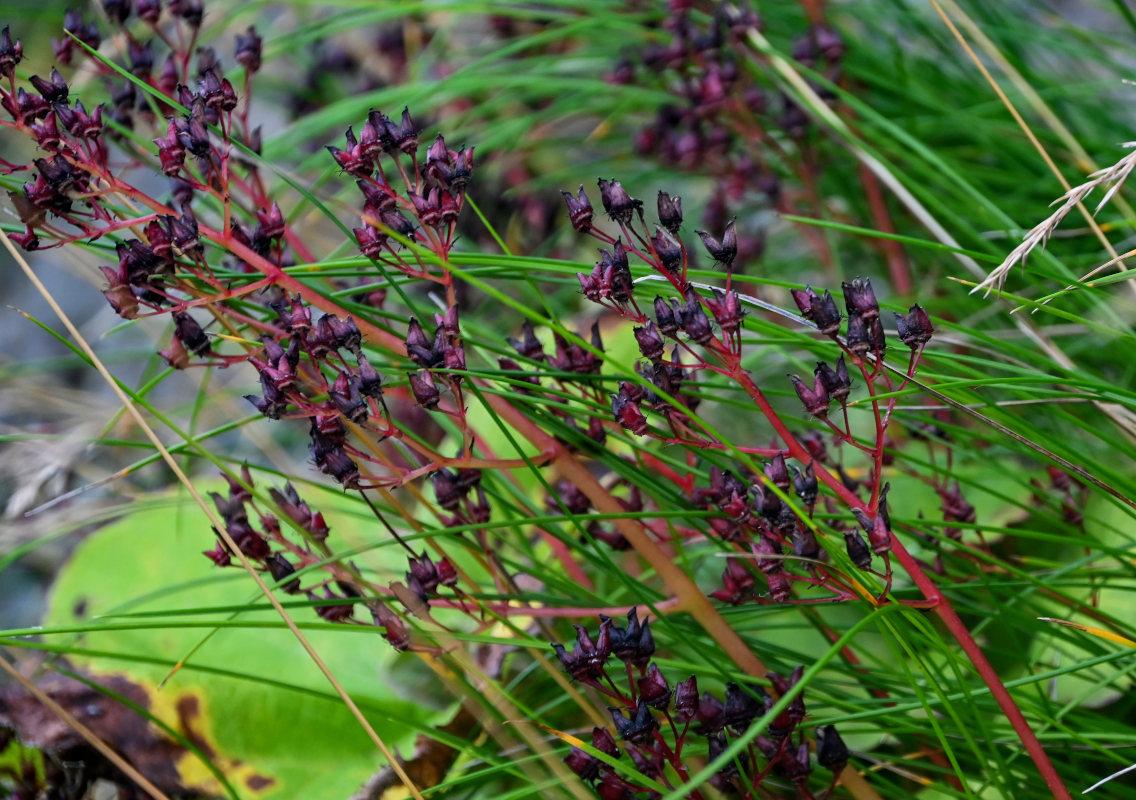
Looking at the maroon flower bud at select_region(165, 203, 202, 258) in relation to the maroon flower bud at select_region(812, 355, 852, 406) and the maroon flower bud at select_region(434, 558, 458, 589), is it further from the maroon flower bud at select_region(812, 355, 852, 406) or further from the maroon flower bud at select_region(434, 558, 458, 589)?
the maroon flower bud at select_region(812, 355, 852, 406)

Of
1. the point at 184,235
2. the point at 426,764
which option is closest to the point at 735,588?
the point at 426,764

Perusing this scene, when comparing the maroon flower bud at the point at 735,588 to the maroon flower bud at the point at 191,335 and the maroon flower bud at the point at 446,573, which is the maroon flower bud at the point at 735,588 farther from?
the maroon flower bud at the point at 191,335

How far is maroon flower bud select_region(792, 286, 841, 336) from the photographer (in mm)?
737

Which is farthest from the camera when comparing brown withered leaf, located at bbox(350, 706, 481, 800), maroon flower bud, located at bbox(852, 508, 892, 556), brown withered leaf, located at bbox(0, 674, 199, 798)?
brown withered leaf, located at bbox(0, 674, 199, 798)

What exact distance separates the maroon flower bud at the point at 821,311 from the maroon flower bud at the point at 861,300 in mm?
12

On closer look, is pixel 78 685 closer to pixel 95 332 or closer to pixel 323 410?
pixel 323 410

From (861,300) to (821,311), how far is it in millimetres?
30

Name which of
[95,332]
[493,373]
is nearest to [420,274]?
[493,373]

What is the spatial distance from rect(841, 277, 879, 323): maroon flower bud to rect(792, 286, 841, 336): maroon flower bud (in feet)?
0.04

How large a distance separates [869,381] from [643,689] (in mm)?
294

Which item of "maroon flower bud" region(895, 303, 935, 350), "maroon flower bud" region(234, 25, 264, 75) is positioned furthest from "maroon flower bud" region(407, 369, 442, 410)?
"maroon flower bud" region(234, 25, 264, 75)

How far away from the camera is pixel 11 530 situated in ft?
4.96

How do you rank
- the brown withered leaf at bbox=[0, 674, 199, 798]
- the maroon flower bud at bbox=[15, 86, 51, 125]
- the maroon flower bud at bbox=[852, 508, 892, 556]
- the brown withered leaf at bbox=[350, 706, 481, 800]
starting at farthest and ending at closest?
1. the brown withered leaf at bbox=[0, 674, 199, 798]
2. the brown withered leaf at bbox=[350, 706, 481, 800]
3. the maroon flower bud at bbox=[15, 86, 51, 125]
4. the maroon flower bud at bbox=[852, 508, 892, 556]

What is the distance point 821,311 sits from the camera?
740mm
